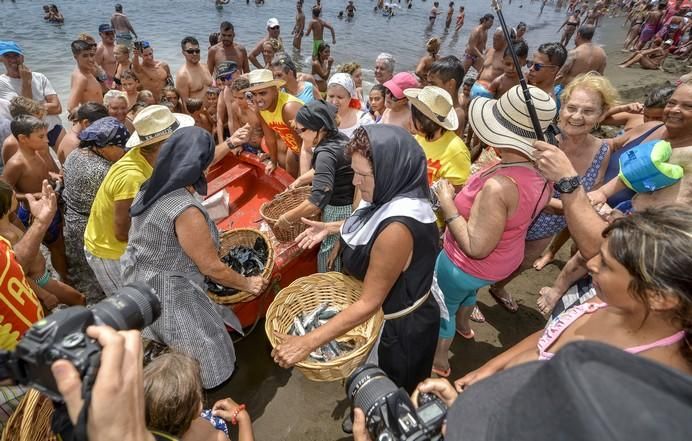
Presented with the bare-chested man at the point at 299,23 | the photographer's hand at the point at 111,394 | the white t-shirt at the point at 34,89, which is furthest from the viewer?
the bare-chested man at the point at 299,23

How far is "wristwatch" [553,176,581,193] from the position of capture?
2.05m

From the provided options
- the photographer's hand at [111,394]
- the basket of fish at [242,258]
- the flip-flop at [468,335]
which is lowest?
the flip-flop at [468,335]

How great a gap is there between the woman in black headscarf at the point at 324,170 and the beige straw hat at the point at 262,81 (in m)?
1.07

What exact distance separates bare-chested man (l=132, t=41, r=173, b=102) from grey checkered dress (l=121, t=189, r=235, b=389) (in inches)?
234

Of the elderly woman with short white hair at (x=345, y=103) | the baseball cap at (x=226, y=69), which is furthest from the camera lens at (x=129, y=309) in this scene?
the baseball cap at (x=226, y=69)

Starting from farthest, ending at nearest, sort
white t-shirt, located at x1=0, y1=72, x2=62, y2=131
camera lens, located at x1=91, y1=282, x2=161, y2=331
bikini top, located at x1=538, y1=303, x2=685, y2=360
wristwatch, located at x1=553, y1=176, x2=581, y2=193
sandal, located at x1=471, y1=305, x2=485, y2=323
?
white t-shirt, located at x1=0, y1=72, x2=62, y2=131 → sandal, located at x1=471, y1=305, x2=485, y2=323 → wristwatch, located at x1=553, y1=176, x2=581, y2=193 → bikini top, located at x1=538, y1=303, x2=685, y2=360 → camera lens, located at x1=91, y1=282, x2=161, y2=331

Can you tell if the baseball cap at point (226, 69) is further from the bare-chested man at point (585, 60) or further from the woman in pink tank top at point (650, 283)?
the bare-chested man at point (585, 60)

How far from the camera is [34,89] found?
17.7ft

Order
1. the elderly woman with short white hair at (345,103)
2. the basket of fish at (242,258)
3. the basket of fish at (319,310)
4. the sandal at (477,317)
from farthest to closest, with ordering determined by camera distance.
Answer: the elderly woman with short white hair at (345,103)
the sandal at (477,317)
the basket of fish at (242,258)
the basket of fish at (319,310)

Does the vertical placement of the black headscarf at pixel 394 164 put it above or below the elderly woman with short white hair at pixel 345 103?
above

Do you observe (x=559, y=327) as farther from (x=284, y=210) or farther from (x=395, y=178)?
(x=284, y=210)

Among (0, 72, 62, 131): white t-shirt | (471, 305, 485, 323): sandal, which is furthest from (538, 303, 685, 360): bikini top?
(0, 72, 62, 131): white t-shirt

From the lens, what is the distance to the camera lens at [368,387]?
144 cm

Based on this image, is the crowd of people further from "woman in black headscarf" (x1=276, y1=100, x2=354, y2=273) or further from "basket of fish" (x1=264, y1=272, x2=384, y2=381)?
"basket of fish" (x1=264, y1=272, x2=384, y2=381)
